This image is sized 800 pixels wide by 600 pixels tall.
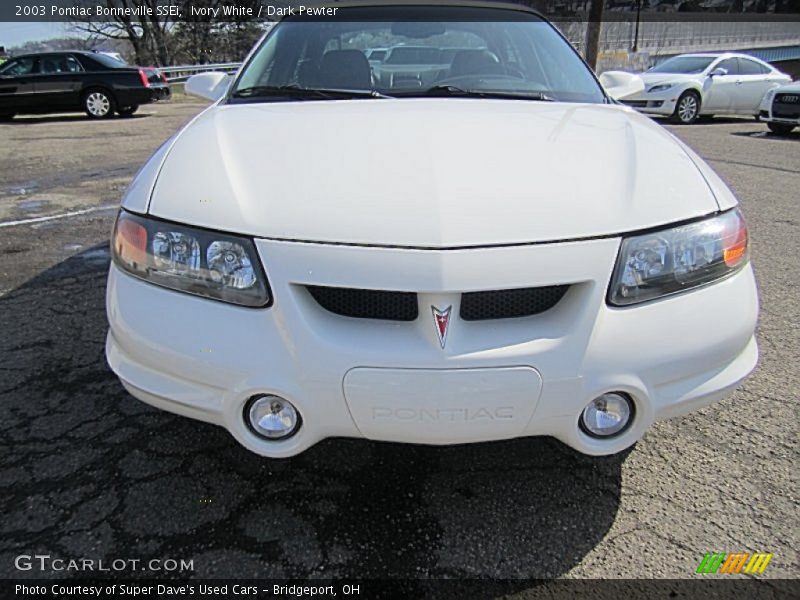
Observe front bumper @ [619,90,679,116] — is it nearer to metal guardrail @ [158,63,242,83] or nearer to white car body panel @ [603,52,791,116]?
white car body panel @ [603,52,791,116]

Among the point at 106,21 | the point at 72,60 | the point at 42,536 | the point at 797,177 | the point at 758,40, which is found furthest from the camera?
the point at 758,40

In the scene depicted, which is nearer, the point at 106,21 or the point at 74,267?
the point at 74,267

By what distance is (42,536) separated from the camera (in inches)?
64.4

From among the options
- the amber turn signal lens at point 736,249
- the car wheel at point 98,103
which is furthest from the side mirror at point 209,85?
the car wheel at point 98,103

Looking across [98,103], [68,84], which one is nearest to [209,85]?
[98,103]

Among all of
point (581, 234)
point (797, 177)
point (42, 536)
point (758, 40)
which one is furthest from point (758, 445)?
point (758, 40)

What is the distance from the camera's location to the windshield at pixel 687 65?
12086 mm

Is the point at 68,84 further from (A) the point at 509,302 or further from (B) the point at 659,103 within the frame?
(A) the point at 509,302

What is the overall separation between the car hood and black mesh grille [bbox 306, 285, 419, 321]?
0.43 ft

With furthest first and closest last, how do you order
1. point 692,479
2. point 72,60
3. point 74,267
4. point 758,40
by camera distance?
point 758,40
point 72,60
point 74,267
point 692,479

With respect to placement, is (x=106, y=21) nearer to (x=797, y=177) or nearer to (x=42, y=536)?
(x=797, y=177)

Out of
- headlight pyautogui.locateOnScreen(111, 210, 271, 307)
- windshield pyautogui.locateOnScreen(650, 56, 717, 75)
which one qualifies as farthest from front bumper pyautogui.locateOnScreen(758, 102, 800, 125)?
headlight pyautogui.locateOnScreen(111, 210, 271, 307)

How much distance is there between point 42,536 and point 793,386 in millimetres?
2757

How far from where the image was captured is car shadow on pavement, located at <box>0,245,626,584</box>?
5.21ft
